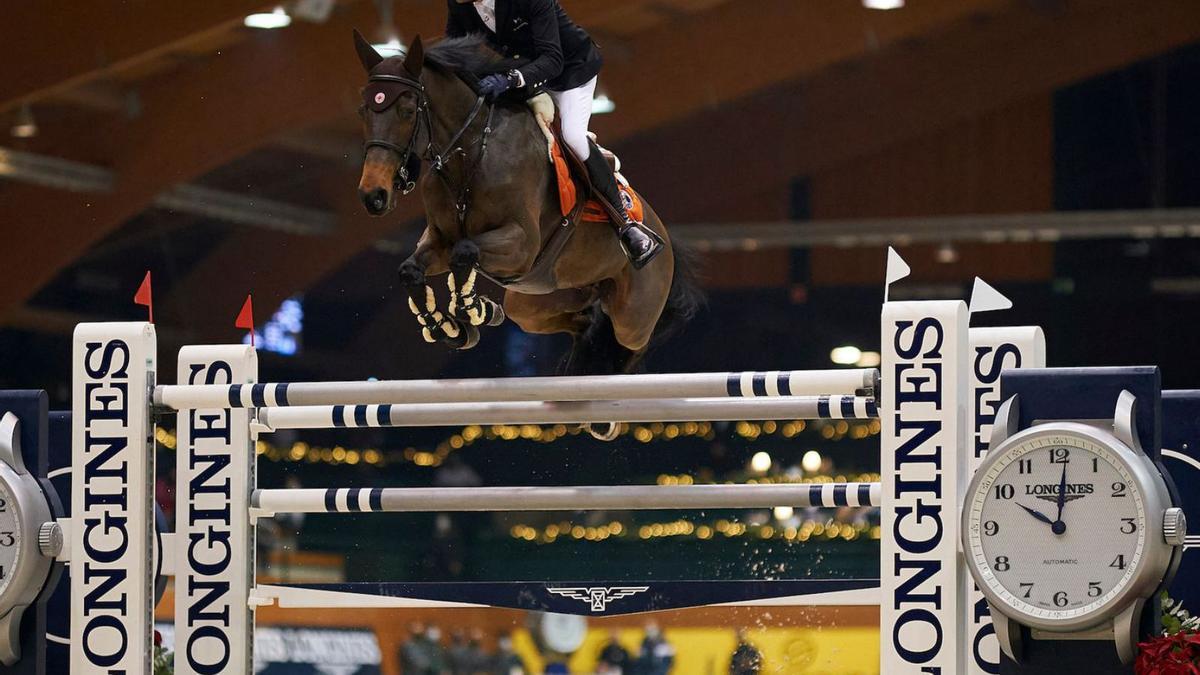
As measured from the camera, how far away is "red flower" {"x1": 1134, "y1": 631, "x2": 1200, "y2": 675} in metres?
2.66

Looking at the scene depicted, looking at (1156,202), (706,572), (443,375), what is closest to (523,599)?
(706,572)

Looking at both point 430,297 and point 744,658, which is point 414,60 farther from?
point 744,658

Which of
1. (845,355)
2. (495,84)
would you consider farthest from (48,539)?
(845,355)

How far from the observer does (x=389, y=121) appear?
352 centimetres

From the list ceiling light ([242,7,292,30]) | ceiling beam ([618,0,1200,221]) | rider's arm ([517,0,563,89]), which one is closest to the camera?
Answer: rider's arm ([517,0,563,89])

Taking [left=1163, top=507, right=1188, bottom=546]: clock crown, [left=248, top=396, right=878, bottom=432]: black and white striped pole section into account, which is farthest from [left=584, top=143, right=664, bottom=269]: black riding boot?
[left=1163, top=507, right=1188, bottom=546]: clock crown

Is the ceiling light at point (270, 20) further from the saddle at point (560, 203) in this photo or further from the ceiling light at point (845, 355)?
the saddle at point (560, 203)

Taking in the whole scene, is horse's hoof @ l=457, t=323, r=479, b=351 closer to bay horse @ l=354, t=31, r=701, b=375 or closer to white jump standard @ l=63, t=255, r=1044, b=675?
bay horse @ l=354, t=31, r=701, b=375

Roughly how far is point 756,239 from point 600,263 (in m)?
5.53

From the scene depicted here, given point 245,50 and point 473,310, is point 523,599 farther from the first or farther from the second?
point 245,50

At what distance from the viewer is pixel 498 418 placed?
139 inches

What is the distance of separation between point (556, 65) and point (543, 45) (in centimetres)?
6

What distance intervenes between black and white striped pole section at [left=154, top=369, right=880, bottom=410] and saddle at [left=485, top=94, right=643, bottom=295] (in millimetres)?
677

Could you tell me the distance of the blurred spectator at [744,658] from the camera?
362 cm
